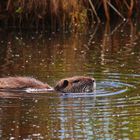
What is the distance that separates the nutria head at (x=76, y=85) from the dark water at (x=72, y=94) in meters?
0.17

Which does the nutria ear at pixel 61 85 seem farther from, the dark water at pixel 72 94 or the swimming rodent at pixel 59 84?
the dark water at pixel 72 94

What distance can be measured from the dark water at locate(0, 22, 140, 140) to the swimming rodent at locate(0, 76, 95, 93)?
221 mm

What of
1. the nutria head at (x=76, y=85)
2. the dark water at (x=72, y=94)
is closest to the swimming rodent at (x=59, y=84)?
the nutria head at (x=76, y=85)

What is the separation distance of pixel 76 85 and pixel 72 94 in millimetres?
309

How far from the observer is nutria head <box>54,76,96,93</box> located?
11547 mm

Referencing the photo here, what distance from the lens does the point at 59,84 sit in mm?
11539

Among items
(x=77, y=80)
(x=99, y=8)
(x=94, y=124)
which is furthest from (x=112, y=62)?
(x=99, y=8)

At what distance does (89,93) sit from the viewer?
11.3 metres

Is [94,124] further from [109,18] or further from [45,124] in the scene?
[109,18]

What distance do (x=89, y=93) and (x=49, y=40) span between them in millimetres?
7200

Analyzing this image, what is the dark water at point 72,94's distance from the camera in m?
8.93

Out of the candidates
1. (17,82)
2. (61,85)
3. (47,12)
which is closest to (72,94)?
(61,85)

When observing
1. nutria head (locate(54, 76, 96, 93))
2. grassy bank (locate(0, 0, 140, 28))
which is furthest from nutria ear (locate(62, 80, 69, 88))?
grassy bank (locate(0, 0, 140, 28))

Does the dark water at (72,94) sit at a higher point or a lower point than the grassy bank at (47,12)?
lower
